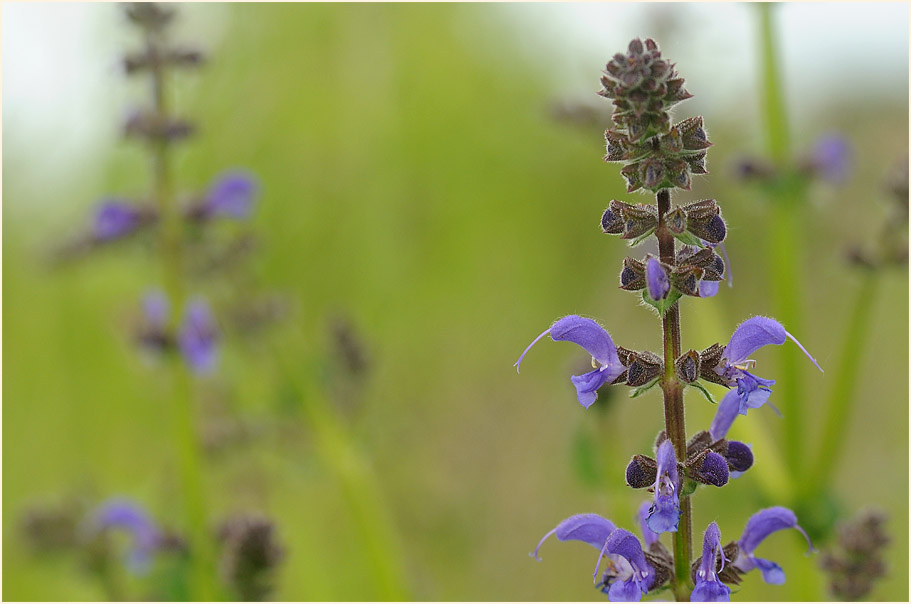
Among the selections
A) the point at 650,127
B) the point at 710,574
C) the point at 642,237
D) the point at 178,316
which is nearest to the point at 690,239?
the point at 642,237

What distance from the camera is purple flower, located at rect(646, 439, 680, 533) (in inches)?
49.1

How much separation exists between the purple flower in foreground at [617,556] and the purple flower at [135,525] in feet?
5.07

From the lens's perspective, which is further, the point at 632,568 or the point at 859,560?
the point at 859,560

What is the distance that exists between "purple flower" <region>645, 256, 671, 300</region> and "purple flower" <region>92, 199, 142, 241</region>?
1894 mm

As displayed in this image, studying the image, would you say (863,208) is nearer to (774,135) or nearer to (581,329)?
(774,135)

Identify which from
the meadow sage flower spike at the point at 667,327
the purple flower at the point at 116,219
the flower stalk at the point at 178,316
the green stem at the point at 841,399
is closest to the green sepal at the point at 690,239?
the meadow sage flower spike at the point at 667,327

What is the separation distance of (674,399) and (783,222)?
182 centimetres

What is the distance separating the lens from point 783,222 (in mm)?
2924

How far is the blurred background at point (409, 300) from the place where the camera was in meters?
3.29

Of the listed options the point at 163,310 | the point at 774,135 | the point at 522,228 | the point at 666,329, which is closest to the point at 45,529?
the point at 163,310

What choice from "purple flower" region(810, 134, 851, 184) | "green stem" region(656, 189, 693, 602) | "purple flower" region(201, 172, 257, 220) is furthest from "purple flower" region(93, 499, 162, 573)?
"purple flower" region(810, 134, 851, 184)

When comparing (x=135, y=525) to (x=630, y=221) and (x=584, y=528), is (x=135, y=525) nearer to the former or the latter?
(x=584, y=528)

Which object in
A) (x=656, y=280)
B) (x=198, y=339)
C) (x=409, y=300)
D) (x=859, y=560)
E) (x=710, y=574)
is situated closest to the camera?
(x=656, y=280)

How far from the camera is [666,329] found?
4.37 ft
